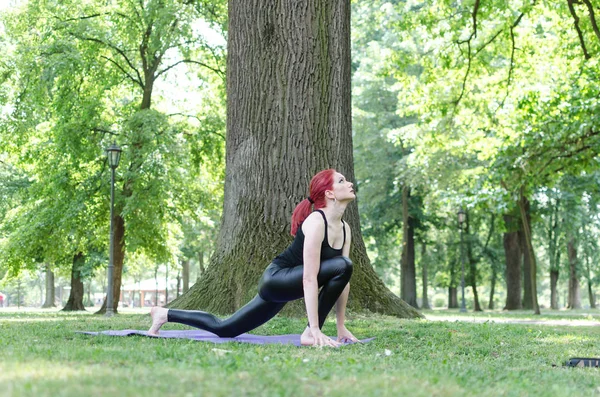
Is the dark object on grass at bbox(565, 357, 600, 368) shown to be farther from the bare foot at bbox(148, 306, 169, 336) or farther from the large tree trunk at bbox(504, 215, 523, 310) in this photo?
the large tree trunk at bbox(504, 215, 523, 310)

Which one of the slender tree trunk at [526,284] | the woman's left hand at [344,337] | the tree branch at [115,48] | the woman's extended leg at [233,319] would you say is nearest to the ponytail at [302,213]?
the woman's extended leg at [233,319]

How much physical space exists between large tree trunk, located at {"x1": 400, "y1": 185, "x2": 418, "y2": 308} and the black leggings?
24208 millimetres

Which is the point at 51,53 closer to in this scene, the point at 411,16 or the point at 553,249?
the point at 411,16

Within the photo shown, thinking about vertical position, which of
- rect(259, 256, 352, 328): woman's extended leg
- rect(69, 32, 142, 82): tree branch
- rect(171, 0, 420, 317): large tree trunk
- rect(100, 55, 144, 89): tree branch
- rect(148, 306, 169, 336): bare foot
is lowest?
rect(148, 306, 169, 336): bare foot

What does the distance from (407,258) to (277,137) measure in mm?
24886

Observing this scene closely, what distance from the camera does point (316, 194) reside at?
21.5 ft

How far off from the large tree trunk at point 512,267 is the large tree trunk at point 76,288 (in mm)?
18610

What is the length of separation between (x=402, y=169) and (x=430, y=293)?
2971 inches

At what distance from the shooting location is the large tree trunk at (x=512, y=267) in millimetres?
30812

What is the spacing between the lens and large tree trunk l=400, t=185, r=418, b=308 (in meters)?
31.4

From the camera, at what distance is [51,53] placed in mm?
20641

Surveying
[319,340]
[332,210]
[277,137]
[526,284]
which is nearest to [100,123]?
[277,137]

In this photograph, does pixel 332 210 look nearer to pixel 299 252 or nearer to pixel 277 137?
pixel 299 252

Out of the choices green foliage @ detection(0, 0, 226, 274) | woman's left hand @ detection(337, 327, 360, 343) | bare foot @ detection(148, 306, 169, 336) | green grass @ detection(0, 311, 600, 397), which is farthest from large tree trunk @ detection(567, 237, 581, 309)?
bare foot @ detection(148, 306, 169, 336)
